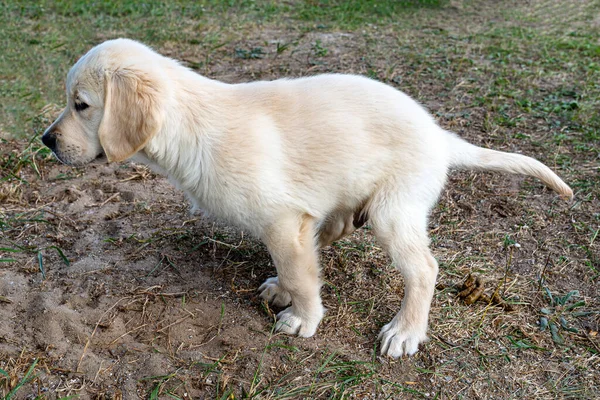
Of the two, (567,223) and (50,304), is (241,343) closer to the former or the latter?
(50,304)

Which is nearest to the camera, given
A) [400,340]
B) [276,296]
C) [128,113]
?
[128,113]

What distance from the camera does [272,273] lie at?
3.83 meters

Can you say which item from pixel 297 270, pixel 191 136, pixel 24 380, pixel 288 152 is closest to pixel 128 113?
pixel 191 136

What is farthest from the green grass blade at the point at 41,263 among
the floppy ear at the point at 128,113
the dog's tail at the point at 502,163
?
the dog's tail at the point at 502,163

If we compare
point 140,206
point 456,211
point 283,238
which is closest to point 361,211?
point 283,238

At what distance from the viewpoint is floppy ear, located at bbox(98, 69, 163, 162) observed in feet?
9.58

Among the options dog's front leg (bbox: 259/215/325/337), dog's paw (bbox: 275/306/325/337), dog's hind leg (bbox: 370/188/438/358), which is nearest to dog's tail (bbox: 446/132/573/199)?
dog's hind leg (bbox: 370/188/438/358)

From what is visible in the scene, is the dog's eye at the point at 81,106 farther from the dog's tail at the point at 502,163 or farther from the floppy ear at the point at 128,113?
the dog's tail at the point at 502,163

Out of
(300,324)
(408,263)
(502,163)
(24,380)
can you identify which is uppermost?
(502,163)

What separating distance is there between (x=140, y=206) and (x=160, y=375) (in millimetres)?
1696

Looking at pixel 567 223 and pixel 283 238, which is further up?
pixel 283 238

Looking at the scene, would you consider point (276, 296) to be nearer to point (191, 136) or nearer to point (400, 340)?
point (400, 340)

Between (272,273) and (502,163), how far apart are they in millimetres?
1551

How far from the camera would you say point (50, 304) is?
325cm
